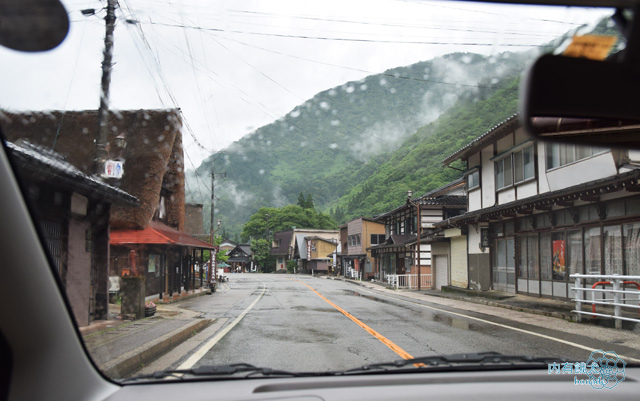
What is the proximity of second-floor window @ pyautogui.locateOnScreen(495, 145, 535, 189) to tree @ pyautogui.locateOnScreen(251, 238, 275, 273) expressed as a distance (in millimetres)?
65824

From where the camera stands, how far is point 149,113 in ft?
25.5

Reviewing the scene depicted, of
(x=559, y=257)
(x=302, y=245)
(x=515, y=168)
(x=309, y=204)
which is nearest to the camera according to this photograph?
(x=559, y=257)

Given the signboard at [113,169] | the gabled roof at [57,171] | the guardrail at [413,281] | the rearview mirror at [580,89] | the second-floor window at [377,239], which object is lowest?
the guardrail at [413,281]

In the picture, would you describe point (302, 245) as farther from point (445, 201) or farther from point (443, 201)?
point (443, 201)

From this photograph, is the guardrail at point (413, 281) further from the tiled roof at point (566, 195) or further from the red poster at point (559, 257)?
the red poster at point (559, 257)

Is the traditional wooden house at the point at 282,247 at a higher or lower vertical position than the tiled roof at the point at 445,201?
lower

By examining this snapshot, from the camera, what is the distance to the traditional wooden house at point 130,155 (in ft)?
12.3

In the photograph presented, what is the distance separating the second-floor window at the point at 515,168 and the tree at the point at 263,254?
6582 cm

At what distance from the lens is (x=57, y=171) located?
544 cm

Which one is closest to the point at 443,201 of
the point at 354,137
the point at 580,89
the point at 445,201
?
the point at 445,201

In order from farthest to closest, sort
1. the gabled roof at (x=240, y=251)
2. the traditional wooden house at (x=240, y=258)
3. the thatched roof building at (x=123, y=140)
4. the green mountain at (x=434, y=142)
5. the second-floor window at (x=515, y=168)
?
1. the gabled roof at (x=240, y=251)
2. the traditional wooden house at (x=240, y=258)
3. the second-floor window at (x=515, y=168)
4. the green mountain at (x=434, y=142)
5. the thatched roof building at (x=123, y=140)

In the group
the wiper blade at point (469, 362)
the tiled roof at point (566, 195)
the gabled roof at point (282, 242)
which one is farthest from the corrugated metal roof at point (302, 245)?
the wiper blade at point (469, 362)

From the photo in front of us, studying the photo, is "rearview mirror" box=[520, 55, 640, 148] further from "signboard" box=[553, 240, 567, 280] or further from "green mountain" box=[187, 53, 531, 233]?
"signboard" box=[553, 240, 567, 280]

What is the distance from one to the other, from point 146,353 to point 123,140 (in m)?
4.69
